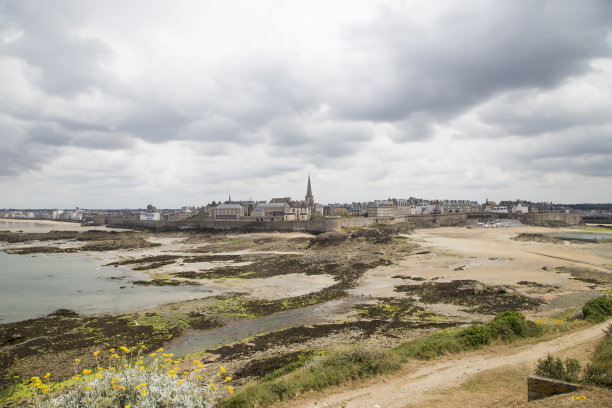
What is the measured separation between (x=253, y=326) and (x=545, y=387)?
11887 mm

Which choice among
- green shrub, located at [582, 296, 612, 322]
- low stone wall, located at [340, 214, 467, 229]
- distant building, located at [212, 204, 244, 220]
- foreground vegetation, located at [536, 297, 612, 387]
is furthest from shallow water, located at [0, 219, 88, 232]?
foreground vegetation, located at [536, 297, 612, 387]

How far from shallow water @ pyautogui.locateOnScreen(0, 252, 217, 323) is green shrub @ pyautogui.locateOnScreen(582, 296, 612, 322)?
62.7 feet

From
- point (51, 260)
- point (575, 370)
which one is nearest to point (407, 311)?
point (575, 370)

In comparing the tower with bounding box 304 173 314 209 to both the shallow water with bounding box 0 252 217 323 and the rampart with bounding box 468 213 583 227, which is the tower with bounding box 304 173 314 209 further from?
the shallow water with bounding box 0 252 217 323

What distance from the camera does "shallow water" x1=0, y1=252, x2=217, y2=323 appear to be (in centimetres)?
1909

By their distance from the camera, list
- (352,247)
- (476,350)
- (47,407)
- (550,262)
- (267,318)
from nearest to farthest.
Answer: (47,407) → (476,350) → (267,318) → (550,262) → (352,247)

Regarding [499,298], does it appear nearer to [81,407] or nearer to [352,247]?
[81,407]

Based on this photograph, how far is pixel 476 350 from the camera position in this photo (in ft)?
32.0

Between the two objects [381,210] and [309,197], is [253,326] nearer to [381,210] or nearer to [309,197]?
[309,197]

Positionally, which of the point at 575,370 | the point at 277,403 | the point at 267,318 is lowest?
the point at 267,318

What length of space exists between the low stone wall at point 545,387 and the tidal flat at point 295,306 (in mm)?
6070

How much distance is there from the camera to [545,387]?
20.4ft

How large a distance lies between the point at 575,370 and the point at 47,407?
9.54m

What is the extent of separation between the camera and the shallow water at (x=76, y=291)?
19094 millimetres
